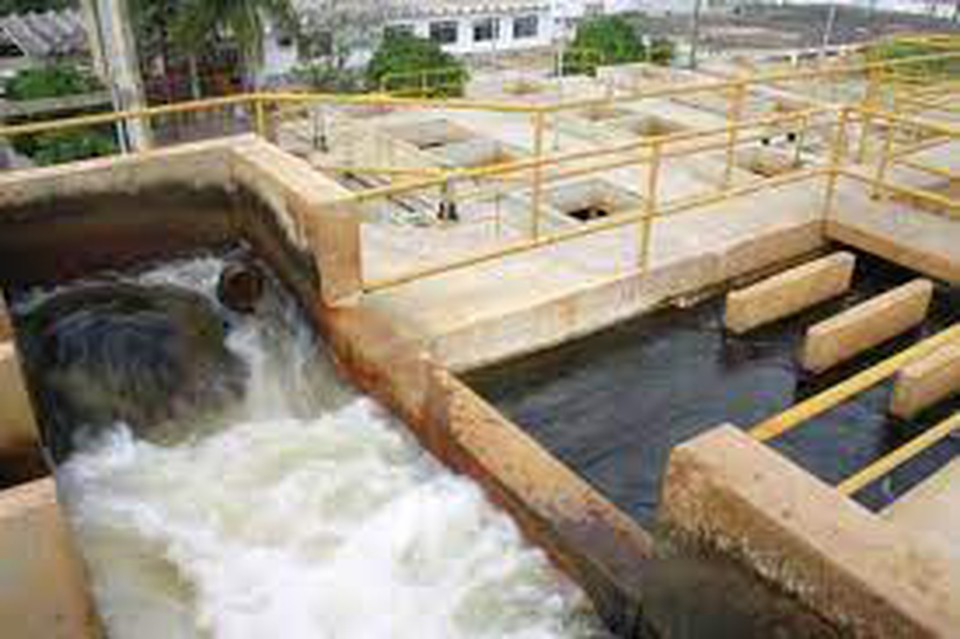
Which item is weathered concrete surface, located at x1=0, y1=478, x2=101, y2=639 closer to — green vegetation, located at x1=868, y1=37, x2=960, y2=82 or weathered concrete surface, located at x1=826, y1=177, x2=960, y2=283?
weathered concrete surface, located at x1=826, y1=177, x2=960, y2=283

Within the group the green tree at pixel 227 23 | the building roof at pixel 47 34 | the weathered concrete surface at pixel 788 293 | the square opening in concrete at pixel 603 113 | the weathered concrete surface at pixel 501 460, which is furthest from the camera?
the building roof at pixel 47 34

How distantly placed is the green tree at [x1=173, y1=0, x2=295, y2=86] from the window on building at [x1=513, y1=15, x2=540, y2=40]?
1638cm

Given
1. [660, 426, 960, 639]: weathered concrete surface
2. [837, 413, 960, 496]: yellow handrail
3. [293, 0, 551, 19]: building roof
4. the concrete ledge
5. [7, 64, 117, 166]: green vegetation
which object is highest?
[293, 0, 551, 19]: building roof

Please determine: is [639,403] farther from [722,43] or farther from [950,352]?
[722,43]

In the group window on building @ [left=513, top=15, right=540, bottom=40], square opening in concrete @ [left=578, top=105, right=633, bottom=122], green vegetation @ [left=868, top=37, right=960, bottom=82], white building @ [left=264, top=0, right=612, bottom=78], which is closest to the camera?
green vegetation @ [left=868, top=37, right=960, bottom=82]

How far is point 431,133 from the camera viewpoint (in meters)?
16.1

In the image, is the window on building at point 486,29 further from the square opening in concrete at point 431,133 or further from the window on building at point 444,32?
the square opening in concrete at point 431,133

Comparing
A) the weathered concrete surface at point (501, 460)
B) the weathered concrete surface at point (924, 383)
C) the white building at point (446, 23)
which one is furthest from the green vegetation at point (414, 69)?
the weathered concrete surface at point (924, 383)

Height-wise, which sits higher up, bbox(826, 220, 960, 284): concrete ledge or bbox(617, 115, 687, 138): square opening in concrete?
bbox(826, 220, 960, 284): concrete ledge

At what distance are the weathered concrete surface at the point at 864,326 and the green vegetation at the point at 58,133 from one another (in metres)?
15.2

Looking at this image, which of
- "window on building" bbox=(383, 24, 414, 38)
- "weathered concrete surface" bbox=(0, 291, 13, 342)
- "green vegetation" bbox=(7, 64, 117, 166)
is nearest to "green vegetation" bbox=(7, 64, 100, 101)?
"green vegetation" bbox=(7, 64, 117, 166)

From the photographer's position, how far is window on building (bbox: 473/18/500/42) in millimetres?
36281

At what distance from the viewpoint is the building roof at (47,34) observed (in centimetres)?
2338

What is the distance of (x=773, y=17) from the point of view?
190 feet
